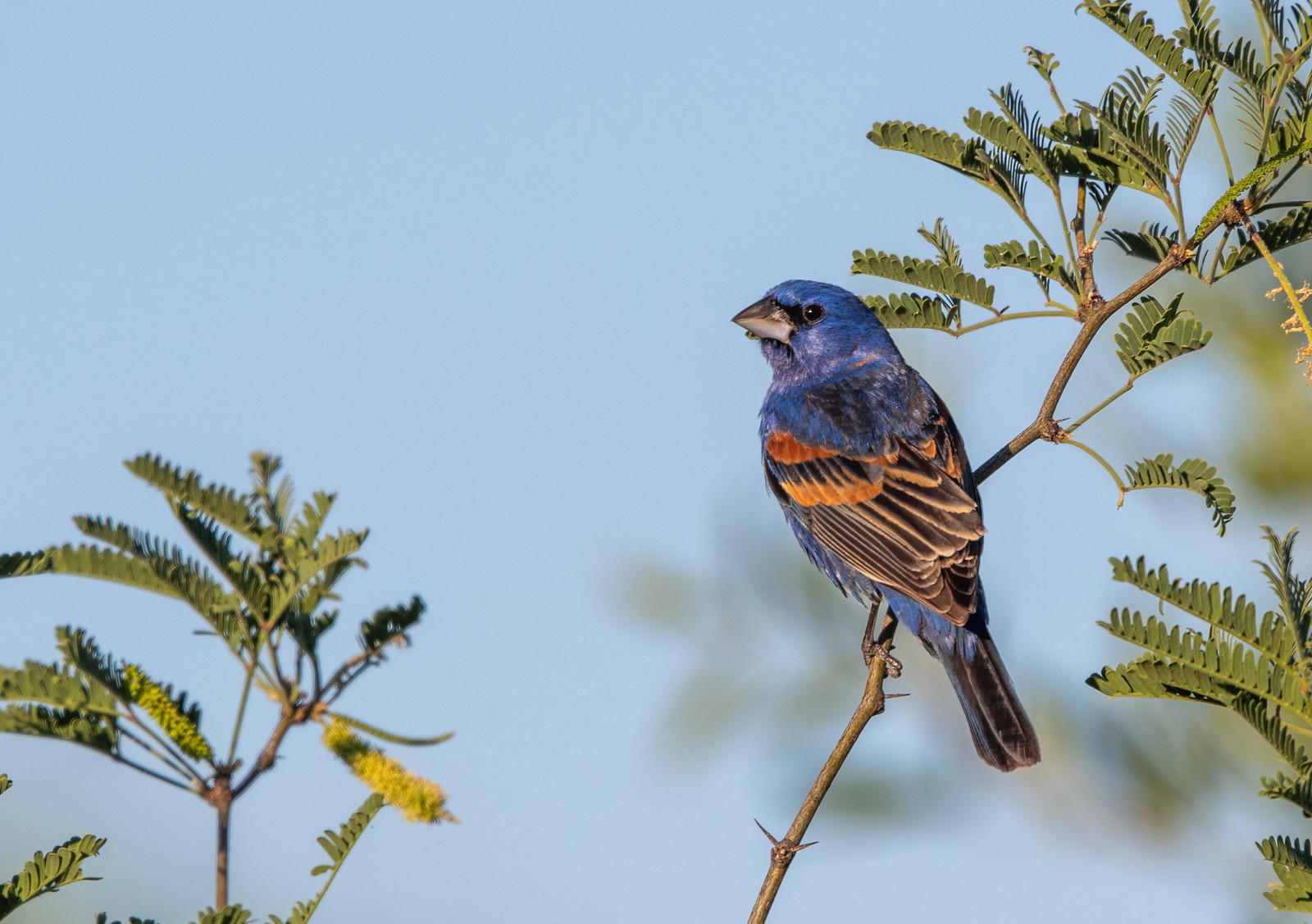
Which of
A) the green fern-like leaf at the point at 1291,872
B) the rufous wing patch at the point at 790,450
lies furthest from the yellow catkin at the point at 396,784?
the rufous wing patch at the point at 790,450

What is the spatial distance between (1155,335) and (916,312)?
621 millimetres

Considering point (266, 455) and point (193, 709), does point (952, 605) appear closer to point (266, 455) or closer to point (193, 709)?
point (266, 455)

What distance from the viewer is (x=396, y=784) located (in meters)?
2.39

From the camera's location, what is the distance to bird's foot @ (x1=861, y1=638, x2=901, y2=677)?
13.8 ft

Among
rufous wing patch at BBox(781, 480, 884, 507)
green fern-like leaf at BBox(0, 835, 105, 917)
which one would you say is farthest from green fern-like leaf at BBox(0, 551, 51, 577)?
rufous wing patch at BBox(781, 480, 884, 507)

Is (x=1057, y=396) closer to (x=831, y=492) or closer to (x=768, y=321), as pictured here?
(x=831, y=492)

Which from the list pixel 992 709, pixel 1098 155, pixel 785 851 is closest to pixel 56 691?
pixel 785 851

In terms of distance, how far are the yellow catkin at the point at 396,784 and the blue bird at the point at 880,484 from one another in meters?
2.06

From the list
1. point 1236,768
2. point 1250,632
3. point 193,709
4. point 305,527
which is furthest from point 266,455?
point 1236,768

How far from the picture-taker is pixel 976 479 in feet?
11.7

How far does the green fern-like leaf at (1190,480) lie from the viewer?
10.2ft

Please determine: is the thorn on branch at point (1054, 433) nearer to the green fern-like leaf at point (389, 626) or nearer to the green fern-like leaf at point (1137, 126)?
the green fern-like leaf at point (1137, 126)

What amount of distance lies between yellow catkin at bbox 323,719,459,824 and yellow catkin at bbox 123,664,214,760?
248mm

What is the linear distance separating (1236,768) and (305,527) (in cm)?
320
